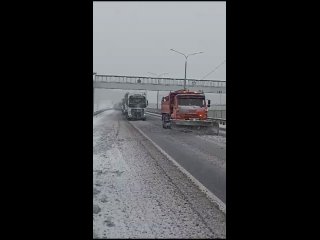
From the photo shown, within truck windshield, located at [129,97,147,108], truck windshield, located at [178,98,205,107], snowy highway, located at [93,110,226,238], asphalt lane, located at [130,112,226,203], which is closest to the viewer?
snowy highway, located at [93,110,226,238]

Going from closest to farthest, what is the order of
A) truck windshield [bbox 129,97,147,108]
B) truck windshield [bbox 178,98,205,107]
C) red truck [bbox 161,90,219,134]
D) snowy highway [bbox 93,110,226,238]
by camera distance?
snowy highway [bbox 93,110,226,238]
red truck [bbox 161,90,219,134]
truck windshield [bbox 178,98,205,107]
truck windshield [bbox 129,97,147,108]

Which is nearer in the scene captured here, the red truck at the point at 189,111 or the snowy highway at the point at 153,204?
the snowy highway at the point at 153,204

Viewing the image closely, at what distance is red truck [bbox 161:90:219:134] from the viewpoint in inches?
728

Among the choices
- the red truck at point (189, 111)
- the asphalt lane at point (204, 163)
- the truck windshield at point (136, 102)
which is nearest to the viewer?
the asphalt lane at point (204, 163)

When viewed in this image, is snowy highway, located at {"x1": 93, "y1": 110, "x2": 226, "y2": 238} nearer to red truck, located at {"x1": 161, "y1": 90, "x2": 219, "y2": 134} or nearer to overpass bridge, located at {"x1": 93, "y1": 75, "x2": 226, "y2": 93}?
overpass bridge, located at {"x1": 93, "y1": 75, "x2": 226, "y2": 93}

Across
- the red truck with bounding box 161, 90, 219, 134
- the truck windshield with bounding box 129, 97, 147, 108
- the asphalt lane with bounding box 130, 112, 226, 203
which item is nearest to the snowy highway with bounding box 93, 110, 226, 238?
the asphalt lane with bounding box 130, 112, 226, 203

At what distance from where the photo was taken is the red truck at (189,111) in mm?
18500

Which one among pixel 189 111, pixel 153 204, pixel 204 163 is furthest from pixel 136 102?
pixel 153 204

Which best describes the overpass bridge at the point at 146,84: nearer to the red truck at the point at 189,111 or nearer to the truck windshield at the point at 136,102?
the red truck at the point at 189,111

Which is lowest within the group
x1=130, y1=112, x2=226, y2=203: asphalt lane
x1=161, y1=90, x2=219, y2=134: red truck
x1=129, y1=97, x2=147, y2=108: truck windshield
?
x1=130, y1=112, x2=226, y2=203: asphalt lane

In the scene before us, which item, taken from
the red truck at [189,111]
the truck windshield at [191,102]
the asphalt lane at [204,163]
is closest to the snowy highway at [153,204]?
the asphalt lane at [204,163]
